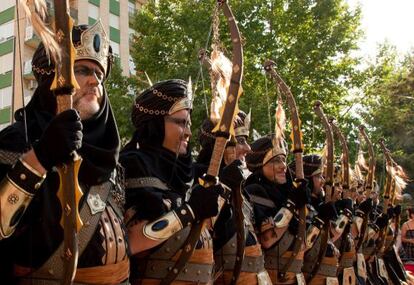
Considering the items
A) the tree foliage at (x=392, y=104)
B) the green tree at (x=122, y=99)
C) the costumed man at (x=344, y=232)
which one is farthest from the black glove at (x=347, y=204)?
the tree foliage at (x=392, y=104)

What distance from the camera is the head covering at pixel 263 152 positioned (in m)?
6.11

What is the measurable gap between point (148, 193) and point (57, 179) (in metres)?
0.91

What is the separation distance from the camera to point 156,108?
4.21 m

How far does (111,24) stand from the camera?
1136 inches

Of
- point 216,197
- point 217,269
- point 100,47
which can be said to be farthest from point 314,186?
point 100,47

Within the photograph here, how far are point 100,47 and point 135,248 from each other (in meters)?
1.22

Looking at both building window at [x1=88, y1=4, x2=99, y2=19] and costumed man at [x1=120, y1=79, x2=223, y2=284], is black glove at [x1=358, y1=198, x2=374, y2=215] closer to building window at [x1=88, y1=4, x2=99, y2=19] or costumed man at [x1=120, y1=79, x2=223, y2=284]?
costumed man at [x1=120, y1=79, x2=223, y2=284]

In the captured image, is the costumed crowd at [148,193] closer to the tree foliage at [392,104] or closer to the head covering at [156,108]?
the head covering at [156,108]

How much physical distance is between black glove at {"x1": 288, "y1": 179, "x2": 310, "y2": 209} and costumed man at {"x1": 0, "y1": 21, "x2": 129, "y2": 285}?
2.76m

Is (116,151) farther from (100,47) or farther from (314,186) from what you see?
(314,186)

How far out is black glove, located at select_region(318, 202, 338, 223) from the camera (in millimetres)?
6719

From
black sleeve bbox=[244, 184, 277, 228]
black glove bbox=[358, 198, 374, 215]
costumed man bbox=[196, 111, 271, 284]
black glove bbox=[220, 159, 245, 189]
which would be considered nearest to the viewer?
black glove bbox=[220, 159, 245, 189]

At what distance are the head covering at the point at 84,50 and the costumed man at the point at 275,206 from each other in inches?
111

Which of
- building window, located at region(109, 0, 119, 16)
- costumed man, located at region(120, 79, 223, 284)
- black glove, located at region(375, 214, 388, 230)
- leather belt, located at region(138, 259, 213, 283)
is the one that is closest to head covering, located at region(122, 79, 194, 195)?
costumed man, located at region(120, 79, 223, 284)
